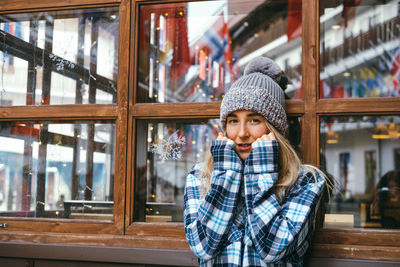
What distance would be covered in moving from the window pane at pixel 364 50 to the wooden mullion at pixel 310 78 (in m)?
0.84

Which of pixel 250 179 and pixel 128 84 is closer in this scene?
pixel 250 179

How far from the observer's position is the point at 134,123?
184 centimetres

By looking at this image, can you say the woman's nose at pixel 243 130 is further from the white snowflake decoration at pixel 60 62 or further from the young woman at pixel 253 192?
the white snowflake decoration at pixel 60 62

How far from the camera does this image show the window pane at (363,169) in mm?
2226

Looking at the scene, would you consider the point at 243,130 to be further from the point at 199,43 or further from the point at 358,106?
the point at 199,43

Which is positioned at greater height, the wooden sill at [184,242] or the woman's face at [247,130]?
the woman's face at [247,130]

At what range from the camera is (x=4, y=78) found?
2.10 meters

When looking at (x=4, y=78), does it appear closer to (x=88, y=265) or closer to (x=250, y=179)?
(x=88, y=265)

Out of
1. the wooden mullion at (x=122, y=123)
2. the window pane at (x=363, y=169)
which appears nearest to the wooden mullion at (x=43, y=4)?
the wooden mullion at (x=122, y=123)

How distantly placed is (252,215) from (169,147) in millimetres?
→ 714

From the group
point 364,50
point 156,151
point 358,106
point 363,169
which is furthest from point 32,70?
point 363,169

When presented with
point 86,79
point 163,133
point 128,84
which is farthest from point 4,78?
point 163,133

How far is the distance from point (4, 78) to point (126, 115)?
0.73 m

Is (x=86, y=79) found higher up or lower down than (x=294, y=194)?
higher up
